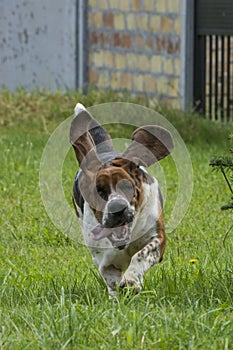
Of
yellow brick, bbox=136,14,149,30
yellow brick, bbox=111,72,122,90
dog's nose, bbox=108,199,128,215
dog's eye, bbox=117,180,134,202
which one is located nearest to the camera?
dog's nose, bbox=108,199,128,215

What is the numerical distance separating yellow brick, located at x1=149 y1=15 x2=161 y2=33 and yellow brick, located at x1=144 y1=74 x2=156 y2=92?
55 cm

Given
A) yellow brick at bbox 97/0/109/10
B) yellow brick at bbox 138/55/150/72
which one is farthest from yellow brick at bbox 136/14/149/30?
yellow brick at bbox 97/0/109/10

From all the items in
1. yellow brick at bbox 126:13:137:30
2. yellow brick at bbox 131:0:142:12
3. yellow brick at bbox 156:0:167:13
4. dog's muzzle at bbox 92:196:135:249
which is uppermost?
dog's muzzle at bbox 92:196:135:249

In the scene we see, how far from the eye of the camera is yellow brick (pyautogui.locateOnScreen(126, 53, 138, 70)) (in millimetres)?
13109

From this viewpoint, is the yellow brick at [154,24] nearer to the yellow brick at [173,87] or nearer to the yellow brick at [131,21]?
the yellow brick at [131,21]

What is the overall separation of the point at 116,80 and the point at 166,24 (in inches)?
45.0


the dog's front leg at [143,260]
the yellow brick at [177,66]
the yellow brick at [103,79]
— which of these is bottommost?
the yellow brick at [103,79]

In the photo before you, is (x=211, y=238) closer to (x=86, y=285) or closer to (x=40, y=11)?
(x=86, y=285)

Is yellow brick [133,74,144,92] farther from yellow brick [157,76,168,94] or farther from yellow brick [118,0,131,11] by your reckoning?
yellow brick [118,0,131,11]

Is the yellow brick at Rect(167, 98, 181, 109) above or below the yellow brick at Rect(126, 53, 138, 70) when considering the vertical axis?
below

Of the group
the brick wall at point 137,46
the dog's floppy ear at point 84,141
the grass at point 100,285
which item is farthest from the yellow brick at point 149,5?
the dog's floppy ear at point 84,141

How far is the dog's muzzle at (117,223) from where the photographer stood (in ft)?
17.2

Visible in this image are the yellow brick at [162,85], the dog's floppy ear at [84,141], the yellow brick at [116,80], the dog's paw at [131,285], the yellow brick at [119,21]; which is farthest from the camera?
the yellow brick at [116,80]

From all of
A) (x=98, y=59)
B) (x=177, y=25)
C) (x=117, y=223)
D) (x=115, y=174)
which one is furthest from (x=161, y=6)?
(x=117, y=223)
